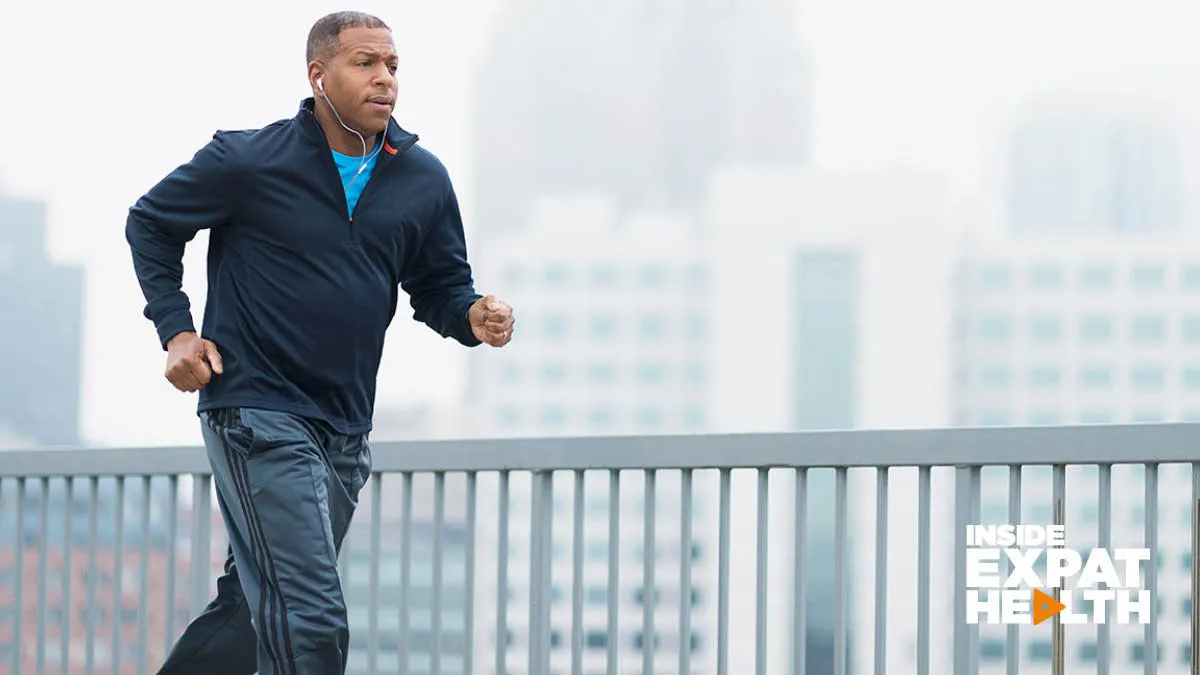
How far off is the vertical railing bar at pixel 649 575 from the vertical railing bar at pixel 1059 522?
606mm

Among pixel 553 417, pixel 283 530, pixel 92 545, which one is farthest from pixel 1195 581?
pixel 553 417

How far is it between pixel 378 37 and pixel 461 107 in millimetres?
120305

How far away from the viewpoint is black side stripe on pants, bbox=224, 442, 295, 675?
2.13 metres

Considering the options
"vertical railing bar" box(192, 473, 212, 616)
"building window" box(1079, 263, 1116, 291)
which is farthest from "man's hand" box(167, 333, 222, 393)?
"building window" box(1079, 263, 1116, 291)

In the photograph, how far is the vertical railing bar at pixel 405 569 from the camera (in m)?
2.89

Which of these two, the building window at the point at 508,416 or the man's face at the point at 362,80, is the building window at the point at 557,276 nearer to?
the building window at the point at 508,416

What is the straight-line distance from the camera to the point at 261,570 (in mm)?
2164

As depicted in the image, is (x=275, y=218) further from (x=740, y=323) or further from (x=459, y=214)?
(x=740, y=323)

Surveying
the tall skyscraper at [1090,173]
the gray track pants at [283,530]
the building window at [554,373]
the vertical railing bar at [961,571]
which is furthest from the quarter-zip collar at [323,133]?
the tall skyscraper at [1090,173]

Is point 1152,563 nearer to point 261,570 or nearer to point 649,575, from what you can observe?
point 649,575

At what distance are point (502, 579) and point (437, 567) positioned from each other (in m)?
0.14

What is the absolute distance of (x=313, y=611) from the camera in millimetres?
2129

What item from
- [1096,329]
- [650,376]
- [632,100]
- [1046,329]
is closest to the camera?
[1096,329]

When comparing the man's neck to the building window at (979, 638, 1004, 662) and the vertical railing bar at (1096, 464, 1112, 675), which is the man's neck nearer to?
the vertical railing bar at (1096, 464, 1112, 675)
